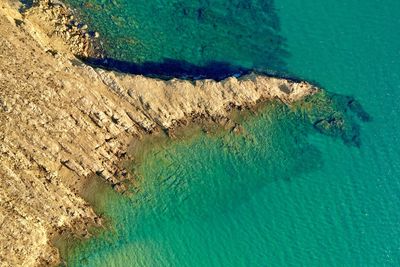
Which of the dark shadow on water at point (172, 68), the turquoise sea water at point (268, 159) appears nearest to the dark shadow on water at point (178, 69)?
the dark shadow on water at point (172, 68)

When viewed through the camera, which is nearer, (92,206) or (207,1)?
(92,206)

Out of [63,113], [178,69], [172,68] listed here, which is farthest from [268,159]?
[63,113]

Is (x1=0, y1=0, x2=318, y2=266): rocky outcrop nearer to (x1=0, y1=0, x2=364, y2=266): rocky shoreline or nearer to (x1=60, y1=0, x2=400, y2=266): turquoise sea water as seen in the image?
(x1=0, y1=0, x2=364, y2=266): rocky shoreline

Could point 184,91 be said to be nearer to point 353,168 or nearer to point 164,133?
point 164,133

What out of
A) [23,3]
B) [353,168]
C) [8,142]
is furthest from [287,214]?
[23,3]

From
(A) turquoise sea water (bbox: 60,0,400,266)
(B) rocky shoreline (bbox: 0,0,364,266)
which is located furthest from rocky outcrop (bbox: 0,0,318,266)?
(A) turquoise sea water (bbox: 60,0,400,266)
